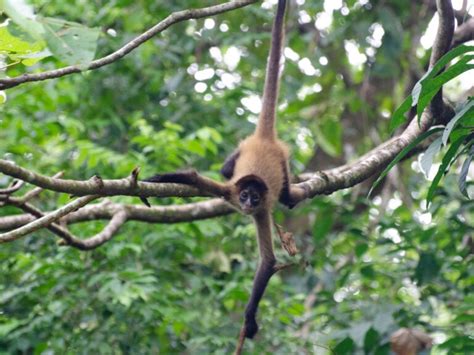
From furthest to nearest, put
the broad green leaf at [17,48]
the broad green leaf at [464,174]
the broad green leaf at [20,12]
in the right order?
the broad green leaf at [464,174] < the broad green leaf at [17,48] < the broad green leaf at [20,12]

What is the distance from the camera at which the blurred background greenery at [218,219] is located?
19.1 ft

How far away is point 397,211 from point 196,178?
2.83 meters

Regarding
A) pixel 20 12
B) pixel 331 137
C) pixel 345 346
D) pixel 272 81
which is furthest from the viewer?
pixel 331 137

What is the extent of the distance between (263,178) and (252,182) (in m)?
0.26

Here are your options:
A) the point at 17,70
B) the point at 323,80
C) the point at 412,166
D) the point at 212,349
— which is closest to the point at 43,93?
the point at 17,70

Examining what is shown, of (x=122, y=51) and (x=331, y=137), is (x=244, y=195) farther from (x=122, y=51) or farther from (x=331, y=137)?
(x=331, y=137)

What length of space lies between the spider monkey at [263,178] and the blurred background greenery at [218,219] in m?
0.24

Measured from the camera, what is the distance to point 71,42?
3264 mm

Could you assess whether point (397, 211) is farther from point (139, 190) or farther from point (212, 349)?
point (139, 190)

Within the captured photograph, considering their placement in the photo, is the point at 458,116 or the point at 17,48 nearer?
the point at 458,116

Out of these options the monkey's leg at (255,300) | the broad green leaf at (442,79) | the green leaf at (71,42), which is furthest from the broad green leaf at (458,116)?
the monkey's leg at (255,300)

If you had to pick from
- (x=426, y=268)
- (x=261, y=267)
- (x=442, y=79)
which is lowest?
(x=442, y=79)

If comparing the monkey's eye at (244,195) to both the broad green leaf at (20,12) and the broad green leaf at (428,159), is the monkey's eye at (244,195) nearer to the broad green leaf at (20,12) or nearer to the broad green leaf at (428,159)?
the broad green leaf at (428,159)

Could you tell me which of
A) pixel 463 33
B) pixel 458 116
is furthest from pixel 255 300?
pixel 458 116
